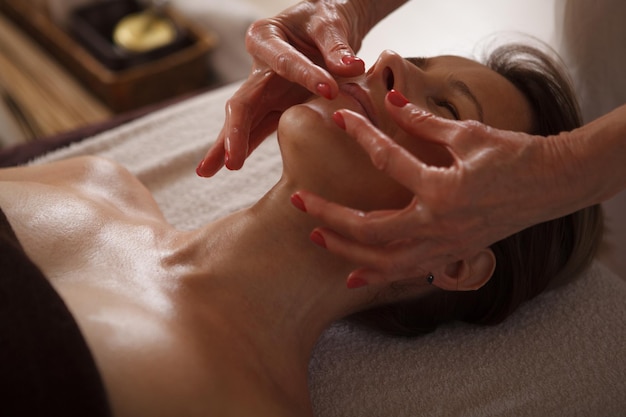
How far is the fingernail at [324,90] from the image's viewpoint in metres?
1.05

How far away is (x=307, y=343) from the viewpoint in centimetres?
118

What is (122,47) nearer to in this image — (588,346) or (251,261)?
(251,261)

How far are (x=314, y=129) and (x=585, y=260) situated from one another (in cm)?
63

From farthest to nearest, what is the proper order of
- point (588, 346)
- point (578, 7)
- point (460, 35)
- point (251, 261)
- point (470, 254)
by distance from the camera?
point (460, 35), point (578, 7), point (588, 346), point (251, 261), point (470, 254)

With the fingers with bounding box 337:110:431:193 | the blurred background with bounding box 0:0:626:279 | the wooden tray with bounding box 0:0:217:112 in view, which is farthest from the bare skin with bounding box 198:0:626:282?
the wooden tray with bounding box 0:0:217:112

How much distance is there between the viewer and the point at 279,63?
1.17 metres

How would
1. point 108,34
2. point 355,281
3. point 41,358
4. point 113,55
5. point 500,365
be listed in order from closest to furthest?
point 41,358 → point 355,281 → point 500,365 → point 113,55 → point 108,34

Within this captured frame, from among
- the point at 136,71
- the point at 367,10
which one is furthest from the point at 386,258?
the point at 136,71

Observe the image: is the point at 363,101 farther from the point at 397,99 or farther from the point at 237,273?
the point at 237,273

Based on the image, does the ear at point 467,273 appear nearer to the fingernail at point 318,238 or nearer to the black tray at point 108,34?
the fingernail at point 318,238

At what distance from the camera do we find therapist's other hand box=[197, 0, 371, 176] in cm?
116

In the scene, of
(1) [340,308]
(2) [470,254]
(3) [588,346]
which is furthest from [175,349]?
(3) [588,346]

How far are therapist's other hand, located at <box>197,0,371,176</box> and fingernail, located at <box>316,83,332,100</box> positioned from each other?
42 mm

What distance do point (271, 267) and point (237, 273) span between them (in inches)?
2.2
